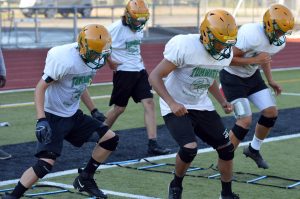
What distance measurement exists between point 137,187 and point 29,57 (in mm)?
14313

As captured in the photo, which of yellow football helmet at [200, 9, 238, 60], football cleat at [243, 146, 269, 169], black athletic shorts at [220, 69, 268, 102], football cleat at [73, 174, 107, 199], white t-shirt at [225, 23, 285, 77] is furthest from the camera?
football cleat at [243, 146, 269, 169]

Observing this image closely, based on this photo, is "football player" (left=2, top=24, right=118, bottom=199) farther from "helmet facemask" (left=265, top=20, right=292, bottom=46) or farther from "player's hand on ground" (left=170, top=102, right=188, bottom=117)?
"helmet facemask" (left=265, top=20, right=292, bottom=46)

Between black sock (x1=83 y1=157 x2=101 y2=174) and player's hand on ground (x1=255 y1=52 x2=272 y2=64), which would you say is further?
player's hand on ground (x1=255 y1=52 x2=272 y2=64)

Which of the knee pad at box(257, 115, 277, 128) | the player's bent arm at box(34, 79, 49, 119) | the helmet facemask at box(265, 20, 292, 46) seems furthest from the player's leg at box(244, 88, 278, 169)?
the player's bent arm at box(34, 79, 49, 119)

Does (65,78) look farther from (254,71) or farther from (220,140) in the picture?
(254,71)

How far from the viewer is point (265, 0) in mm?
34625

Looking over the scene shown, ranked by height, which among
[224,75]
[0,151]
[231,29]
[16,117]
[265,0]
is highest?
[231,29]

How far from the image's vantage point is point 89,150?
32.7ft

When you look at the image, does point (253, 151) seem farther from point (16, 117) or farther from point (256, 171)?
point (16, 117)

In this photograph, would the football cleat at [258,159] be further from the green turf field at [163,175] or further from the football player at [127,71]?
the football player at [127,71]

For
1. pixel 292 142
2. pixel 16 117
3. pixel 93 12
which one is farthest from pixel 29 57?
pixel 292 142

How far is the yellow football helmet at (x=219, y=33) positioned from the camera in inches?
277

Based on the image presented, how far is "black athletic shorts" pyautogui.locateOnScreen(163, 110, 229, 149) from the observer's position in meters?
7.26

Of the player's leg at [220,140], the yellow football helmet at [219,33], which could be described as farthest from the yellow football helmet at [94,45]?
the player's leg at [220,140]
